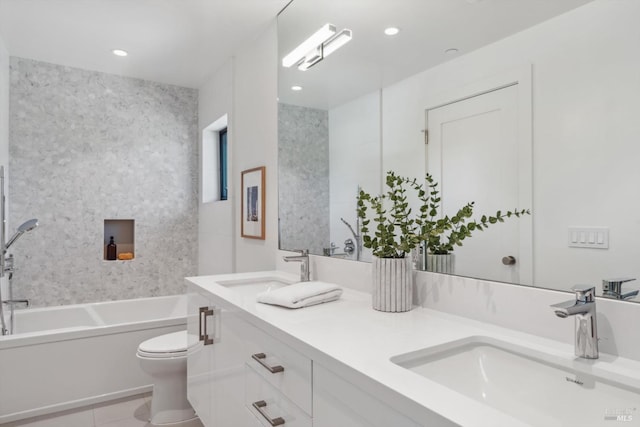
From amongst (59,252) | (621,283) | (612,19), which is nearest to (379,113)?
(612,19)

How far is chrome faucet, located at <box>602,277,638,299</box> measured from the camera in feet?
2.95

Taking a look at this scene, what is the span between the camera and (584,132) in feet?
3.20

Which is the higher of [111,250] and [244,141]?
[244,141]

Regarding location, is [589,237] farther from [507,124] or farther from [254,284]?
[254,284]

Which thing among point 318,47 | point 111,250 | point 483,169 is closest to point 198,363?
point 483,169

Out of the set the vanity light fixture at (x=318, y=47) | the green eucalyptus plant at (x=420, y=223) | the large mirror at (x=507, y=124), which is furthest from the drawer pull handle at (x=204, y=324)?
the vanity light fixture at (x=318, y=47)

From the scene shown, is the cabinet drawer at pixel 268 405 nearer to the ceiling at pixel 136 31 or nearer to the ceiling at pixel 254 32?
the ceiling at pixel 254 32

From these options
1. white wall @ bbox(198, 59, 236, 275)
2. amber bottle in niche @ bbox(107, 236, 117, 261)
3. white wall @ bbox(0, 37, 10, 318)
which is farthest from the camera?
amber bottle in niche @ bbox(107, 236, 117, 261)

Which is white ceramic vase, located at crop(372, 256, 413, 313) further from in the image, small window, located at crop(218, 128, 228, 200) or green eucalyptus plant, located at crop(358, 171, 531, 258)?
small window, located at crop(218, 128, 228, 200)

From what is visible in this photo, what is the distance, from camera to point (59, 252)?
3311mm

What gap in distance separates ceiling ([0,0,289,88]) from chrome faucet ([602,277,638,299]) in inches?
85.1

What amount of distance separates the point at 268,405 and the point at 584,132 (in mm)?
1158

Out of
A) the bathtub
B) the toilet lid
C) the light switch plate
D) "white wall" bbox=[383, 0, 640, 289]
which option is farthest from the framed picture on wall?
the light switch plate

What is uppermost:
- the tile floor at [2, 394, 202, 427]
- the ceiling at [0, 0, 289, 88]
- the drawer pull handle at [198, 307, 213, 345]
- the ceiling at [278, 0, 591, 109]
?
the ceiling at [0, 0, 289, 88]
